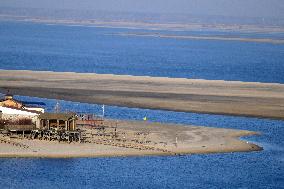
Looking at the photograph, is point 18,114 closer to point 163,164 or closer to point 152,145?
point 152,145

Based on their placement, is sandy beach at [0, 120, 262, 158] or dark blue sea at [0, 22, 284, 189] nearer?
dark blue sea at [0, 22, 284, 189]

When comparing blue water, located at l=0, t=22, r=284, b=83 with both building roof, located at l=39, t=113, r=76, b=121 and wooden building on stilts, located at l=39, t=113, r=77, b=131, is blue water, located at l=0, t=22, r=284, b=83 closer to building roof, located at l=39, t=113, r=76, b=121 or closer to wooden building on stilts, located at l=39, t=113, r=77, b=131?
wooden building on stilts, located at l=39, t=113, r=77, b=131

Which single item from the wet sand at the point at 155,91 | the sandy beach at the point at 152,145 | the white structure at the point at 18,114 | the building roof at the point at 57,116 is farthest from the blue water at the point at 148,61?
the building roof at the point at 57,116

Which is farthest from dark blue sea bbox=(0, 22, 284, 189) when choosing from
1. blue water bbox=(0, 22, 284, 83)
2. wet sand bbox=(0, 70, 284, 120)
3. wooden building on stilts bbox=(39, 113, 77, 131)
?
wooden building on stilts bbox=(39, 113, 77, 131)

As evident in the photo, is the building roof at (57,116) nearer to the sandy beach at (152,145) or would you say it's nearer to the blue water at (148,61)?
the sandy beach at (152,145)

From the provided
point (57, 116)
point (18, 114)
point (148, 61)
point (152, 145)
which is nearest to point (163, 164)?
point (152, 145)

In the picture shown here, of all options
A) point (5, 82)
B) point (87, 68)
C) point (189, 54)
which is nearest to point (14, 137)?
point (5, 82)
